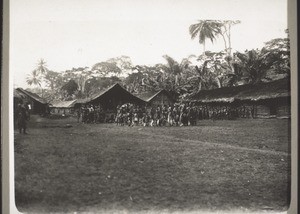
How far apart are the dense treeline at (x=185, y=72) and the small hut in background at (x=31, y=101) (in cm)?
5

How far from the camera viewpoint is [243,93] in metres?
2.64

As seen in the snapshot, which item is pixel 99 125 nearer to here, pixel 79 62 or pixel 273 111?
pixel 79 62

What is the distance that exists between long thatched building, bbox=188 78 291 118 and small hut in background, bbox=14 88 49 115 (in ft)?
3.58

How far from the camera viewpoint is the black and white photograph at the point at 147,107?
242 centimetres

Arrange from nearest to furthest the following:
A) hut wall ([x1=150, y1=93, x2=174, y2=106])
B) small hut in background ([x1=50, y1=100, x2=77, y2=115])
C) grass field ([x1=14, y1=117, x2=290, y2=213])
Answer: grass field ([x1=14, y1=117, x2=290, y2=213]) → small hut in background ([x1=50, y1=100, x2=77, y2=115]) → hut wall ([x1=150, y1=93, x2=174, y2=106])

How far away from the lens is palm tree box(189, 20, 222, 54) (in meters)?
2.49

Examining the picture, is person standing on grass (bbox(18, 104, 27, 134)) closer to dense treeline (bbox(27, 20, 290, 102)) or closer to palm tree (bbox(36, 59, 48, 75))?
dense treeline (bbox(27, 20, 290, 102))

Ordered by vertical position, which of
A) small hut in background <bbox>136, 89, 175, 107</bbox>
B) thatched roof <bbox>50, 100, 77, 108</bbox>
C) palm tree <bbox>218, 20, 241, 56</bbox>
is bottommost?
thatched roof <bbox>50, 100, 77, 108</bbox>

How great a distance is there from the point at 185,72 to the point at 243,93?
0.48m

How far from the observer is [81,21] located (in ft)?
8.21

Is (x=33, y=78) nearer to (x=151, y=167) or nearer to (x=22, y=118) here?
(x=22, y=118)

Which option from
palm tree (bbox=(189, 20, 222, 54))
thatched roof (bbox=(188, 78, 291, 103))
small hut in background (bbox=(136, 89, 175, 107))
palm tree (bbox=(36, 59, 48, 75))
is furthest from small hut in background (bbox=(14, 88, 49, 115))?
palm tree (bbox=(189, 20, 222, 54))

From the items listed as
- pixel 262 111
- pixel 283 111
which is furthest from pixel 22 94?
pixel 283 111

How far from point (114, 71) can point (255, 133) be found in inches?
45.1
